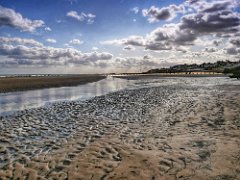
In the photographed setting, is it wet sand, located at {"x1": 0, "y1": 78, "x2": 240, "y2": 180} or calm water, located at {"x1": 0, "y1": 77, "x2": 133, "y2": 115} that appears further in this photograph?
calm water, located at {"x1": 0, "y1": 77, "x2": 133, "y2": 115}

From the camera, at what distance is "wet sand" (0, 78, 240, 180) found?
6578 millimetres

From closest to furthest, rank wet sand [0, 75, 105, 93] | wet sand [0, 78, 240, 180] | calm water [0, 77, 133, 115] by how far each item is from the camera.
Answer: wet sand [0, 78, 240, 180]
calm water [0, 77, 133, 115]
wet sand [0, 75, 105, 93]

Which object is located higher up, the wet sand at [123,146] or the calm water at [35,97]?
the wet sand at [123,146]

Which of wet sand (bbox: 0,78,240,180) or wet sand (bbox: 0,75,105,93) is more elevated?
wet sand (bbox: 0,78,240,180)

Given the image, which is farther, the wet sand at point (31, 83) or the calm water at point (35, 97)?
the wet sand at point (31, 83)

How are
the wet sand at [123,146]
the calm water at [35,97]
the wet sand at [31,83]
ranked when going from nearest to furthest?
1. the wet sand at [123,146]
2. the calm water at [35,97]
3. the wet sand at [31,83]

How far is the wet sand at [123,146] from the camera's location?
6.58 metres

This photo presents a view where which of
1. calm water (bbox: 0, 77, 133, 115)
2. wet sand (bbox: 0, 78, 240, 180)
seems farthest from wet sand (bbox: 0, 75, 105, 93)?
wet sand (bbox: 0, 78, 240, 180)

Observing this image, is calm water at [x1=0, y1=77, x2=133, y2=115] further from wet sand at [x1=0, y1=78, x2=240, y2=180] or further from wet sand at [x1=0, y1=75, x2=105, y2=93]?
wet sand at [x1=0, y1=75, x2=105, y2=93]

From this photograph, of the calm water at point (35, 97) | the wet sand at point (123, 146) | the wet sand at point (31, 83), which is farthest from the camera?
the wet sand at point (31, 83)

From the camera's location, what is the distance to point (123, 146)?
880 cm

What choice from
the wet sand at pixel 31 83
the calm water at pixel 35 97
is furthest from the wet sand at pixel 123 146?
the wet sand at pixel 31 83

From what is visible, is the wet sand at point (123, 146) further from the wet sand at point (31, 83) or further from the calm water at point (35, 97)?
the wet sand at point (31, 83)

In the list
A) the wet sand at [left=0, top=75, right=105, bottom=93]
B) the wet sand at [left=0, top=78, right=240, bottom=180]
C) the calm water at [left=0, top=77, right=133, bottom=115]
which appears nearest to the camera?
the wet sand at [left=0, top=78, right=240, bottom=180]
